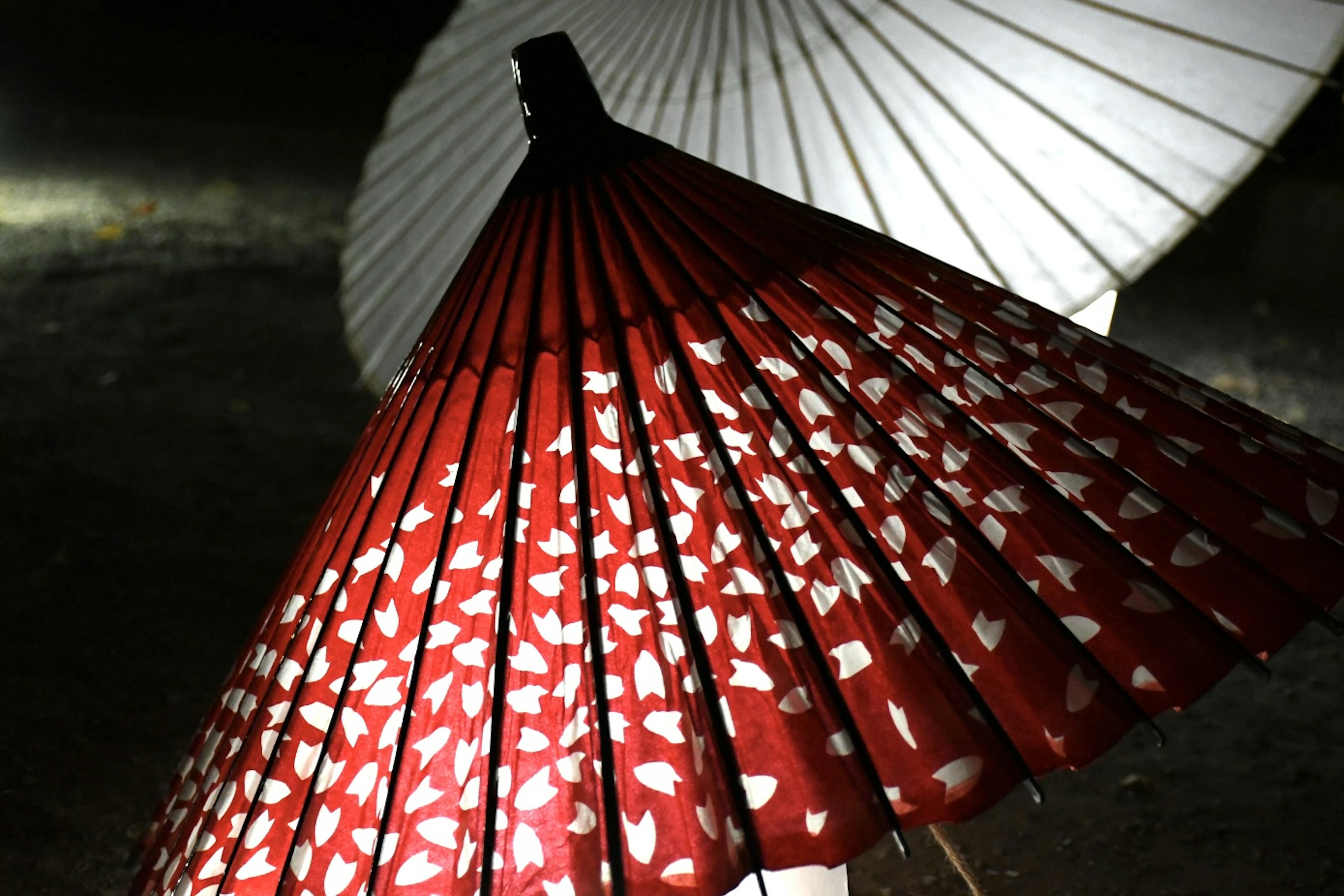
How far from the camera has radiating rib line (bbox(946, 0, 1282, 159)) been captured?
1.60 metres

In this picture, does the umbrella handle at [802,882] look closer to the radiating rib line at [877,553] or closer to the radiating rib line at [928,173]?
the radiating rib line at [877,553]

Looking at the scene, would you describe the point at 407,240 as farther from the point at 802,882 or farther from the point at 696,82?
the point at 802,882

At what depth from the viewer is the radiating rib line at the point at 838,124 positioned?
5.47 feet

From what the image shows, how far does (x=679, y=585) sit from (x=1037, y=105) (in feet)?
3.85

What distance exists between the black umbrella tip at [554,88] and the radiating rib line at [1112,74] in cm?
94

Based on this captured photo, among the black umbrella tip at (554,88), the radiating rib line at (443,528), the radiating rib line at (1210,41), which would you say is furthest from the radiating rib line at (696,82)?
the radiating rib line at (443,528)

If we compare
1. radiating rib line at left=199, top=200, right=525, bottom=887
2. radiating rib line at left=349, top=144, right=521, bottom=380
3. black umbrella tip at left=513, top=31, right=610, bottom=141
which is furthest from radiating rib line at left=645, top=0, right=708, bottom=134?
radiating rib line at left=199, top=200, right=525, bottom=887

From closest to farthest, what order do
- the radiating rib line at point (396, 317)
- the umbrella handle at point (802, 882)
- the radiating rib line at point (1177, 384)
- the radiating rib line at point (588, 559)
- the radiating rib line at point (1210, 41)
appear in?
the radiating rib line at point (588, 559) < the radiating rib line at point (1177, 384) < the umbrella handle at point (802, 882) < the radiating rib line at point (1210, 41) < the radiating rib line at point (396, 317)

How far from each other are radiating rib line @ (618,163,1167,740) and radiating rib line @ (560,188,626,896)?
75 millimetres

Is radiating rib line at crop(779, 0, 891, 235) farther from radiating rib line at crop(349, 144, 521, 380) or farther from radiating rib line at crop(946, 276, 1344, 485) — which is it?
radiating rib line at crop(946, 276, 1344, 485)

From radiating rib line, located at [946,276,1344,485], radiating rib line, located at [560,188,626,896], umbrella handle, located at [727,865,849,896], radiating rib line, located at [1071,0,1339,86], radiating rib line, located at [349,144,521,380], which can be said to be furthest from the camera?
radiating rib line, located at [349,144,521,380]

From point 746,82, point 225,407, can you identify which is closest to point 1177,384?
point 746,82

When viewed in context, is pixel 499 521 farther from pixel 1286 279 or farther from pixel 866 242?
pixel 1286 279

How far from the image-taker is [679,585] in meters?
0.74
